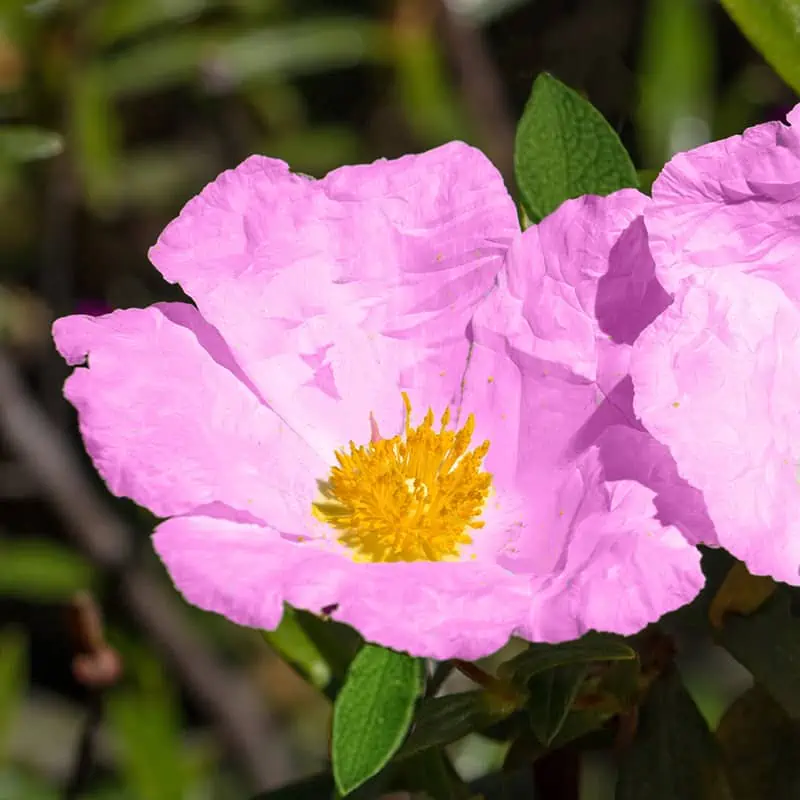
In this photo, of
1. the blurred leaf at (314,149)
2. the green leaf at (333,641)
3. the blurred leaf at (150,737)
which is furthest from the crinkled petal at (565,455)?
the blurred leaf at (314,149)

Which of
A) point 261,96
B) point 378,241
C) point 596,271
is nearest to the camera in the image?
point 596,271

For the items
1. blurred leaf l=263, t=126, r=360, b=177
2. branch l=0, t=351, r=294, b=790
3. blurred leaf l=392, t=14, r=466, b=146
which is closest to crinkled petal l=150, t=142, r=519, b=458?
branch l=0, t=351, r=294, b=790

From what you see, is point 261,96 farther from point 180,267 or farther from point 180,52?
point 180,267

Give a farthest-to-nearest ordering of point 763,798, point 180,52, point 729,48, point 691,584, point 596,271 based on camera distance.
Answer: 1. point 729,48
2. point 180,52
3. point 763,798
4. point 596,271
5. point 691,584

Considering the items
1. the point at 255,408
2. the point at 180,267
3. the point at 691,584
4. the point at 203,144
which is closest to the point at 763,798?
the point at 691,584

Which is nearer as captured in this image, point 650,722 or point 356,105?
point 650,722

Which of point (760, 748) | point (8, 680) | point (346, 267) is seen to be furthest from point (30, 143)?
point (8, 680)

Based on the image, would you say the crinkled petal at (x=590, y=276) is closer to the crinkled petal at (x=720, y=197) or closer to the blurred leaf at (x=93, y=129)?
the crinkled petal at (x=720, y=197)
